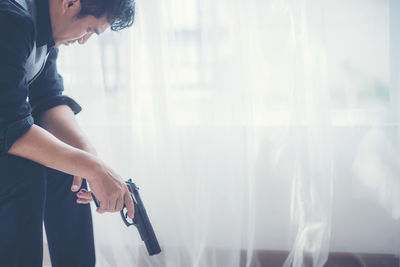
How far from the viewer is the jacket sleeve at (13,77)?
659 millimetres

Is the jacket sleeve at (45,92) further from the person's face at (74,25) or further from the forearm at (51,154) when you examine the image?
the forearm at (51,154)

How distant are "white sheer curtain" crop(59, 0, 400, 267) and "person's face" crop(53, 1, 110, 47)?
0.52 m

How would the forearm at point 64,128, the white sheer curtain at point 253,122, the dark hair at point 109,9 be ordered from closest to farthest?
the dark hair at point 109,9 → the forearm at point 64,128 → the white sheer curtain at point 253,122

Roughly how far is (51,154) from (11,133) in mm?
84

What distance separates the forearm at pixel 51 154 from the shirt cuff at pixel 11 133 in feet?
0.04

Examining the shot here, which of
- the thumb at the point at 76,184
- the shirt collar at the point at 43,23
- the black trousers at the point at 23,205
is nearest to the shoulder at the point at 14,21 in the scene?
the shirt collar at the point at 43,23

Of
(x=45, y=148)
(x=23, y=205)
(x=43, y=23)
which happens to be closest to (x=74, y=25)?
(x=43, y=23)

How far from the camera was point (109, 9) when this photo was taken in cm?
82

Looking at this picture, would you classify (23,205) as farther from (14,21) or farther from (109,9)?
(109,9)

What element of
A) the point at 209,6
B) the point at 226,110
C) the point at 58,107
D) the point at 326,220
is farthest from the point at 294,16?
the point at 58,107

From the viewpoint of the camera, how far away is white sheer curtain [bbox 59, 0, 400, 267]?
1.33 metres

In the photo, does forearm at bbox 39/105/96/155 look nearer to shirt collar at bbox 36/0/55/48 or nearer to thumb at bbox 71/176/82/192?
thumb at bbox 71/176/82/192

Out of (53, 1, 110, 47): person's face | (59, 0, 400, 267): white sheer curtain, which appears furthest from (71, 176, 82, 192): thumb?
(59, 0, 400, 267): white sheer curtain

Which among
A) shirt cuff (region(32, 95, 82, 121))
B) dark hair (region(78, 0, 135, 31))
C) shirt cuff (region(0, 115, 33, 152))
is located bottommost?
shirt cuff (region(0, 115, 33, 152))
